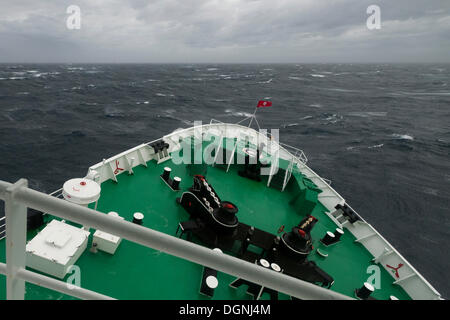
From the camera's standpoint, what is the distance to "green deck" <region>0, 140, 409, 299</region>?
6.48 metres

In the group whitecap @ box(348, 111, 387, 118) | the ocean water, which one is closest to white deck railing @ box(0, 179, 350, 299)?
the ocean water

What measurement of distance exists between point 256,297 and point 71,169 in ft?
78.0

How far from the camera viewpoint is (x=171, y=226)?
8.84 m

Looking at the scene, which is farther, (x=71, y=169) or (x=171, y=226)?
(x=71, y=169)

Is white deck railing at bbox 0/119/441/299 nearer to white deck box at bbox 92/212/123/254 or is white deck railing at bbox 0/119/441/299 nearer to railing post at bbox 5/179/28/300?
white deck box at bbox 92/212/123/254

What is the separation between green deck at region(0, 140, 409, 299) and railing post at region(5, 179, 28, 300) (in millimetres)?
5295

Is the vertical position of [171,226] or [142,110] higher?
[142,110]

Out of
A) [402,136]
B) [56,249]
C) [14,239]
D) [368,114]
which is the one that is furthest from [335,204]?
[368,114]

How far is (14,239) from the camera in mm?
1491

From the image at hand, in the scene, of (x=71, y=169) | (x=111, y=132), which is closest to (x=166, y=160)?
(x=71, y=169)

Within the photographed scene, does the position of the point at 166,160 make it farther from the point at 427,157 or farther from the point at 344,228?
the point at 427,157

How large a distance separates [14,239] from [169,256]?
6986mm

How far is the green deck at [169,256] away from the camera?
21.2ft

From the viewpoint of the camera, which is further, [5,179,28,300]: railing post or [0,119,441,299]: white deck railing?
[0,119,441,299]: white deck railing
